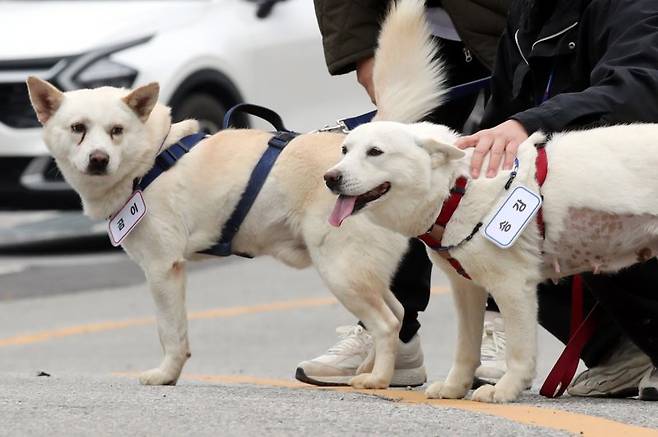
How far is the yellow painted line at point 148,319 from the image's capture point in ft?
29.3

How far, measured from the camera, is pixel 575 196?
512 centimetres

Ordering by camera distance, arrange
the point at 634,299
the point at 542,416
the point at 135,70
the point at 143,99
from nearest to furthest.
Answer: the point at 542,416 < the point at 634,299 < the point at 143,99 < the point at 135,70

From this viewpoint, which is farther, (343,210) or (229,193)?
(229,193)

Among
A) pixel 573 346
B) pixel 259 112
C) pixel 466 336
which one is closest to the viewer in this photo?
pixel 466 336

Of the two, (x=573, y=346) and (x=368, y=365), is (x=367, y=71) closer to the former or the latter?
(x=368, y=365)

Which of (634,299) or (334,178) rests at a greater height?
(334,178)

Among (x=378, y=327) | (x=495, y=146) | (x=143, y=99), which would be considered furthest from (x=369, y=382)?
(x=143, y=99)

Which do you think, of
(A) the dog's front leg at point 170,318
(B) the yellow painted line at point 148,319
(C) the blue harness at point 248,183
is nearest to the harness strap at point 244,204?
(C) the blue harness at point 248,183

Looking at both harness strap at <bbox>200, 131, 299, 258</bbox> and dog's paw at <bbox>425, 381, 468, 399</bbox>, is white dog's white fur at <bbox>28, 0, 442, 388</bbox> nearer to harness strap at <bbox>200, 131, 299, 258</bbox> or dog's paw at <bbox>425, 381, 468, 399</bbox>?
harness strap at <bbox>200, 131, 299, 258</bbox>

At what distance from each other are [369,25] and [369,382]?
1509 millimetres

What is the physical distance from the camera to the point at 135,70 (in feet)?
35.9

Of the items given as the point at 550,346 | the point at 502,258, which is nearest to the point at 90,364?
the point at 550,346

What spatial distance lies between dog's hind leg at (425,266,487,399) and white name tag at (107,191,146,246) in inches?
48.7

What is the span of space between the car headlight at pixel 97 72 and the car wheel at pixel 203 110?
1.60 feet
